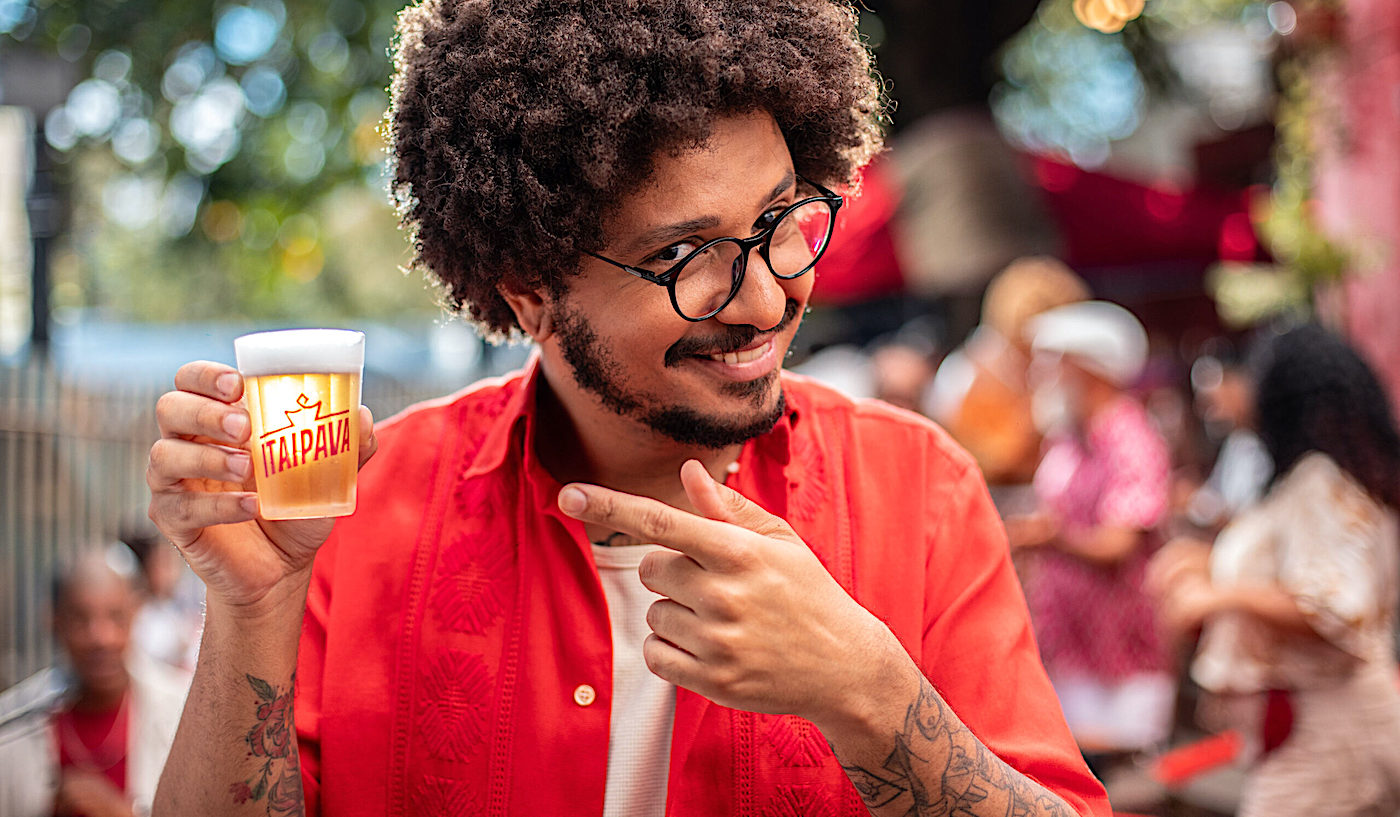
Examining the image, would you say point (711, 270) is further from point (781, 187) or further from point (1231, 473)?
point (1231, 473)

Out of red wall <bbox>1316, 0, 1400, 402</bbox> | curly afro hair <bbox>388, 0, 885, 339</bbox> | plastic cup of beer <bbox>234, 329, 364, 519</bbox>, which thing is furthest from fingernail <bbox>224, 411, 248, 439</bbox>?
red wall <bbox>1316, 0, 1400, 402</bbox>

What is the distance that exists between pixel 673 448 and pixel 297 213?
8.10 metres

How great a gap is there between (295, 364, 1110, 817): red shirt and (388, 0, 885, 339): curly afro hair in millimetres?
399

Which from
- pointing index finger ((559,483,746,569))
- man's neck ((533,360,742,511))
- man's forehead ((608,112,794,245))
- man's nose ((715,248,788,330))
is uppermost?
man's forehead ((608,112,794,245))

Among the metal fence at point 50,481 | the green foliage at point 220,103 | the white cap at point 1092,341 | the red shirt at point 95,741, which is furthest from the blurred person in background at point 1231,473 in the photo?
the metal fence at point 50,481

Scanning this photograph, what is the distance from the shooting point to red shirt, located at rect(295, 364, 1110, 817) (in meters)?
1.89

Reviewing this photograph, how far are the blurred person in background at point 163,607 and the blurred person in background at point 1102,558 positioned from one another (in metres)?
4.19

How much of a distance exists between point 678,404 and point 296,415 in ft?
2.04

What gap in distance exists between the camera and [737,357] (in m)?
1.87

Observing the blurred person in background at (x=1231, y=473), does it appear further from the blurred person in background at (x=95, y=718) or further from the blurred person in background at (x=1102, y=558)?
the blurred person in background at (x=95, y=718)

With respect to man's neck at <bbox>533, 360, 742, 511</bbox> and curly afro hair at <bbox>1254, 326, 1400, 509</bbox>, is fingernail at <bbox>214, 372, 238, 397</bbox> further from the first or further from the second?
curly afro hair at <bbox>1254, 326, 1400, 509</bbox>

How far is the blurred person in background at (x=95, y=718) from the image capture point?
3.88 m

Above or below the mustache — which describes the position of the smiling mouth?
below

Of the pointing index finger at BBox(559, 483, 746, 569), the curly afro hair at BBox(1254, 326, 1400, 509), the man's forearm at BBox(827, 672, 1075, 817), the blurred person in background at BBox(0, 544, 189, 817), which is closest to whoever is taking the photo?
the pointing index finger at BBox(559, 483, 746, 569)
